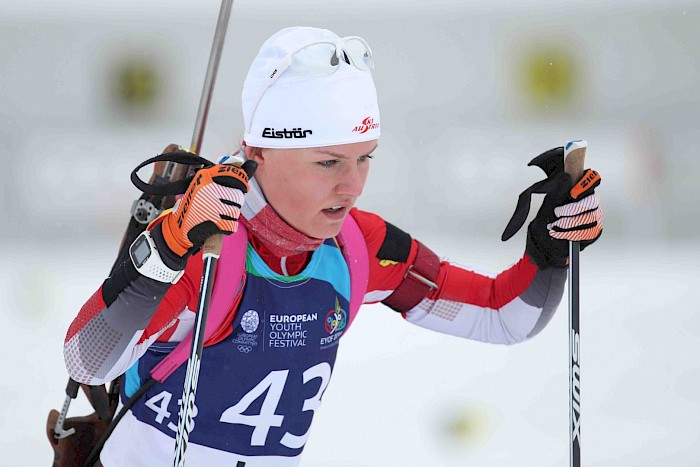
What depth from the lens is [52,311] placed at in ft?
16.2

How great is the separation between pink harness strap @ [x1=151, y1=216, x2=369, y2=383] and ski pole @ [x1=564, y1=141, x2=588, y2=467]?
551mm

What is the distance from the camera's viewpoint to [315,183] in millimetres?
2156

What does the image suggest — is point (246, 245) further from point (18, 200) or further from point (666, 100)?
point (666, 100)

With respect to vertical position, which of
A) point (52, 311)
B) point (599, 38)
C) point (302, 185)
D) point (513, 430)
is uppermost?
point (599, 38)

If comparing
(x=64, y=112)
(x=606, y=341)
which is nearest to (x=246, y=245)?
(x=606, y=341)

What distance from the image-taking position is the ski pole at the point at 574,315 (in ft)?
7.65

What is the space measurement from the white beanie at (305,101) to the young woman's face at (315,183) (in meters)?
0.03

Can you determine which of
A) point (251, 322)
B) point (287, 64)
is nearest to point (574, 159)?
point (287, 64)

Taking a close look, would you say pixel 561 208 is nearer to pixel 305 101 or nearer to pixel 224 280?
pixel 305 101

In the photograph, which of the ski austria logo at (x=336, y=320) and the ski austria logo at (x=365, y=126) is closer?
the ski austria logo at (x=365, y=126)

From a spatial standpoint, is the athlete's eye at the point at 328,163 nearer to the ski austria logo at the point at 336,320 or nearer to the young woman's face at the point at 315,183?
the young woman's face at the point at 315,183

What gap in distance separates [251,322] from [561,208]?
84 cm

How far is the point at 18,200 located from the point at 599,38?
12.7 feet

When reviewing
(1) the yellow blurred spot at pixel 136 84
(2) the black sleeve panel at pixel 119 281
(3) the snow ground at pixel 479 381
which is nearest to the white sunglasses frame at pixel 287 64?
(2) the black sleeve panel at pixel 119 281
